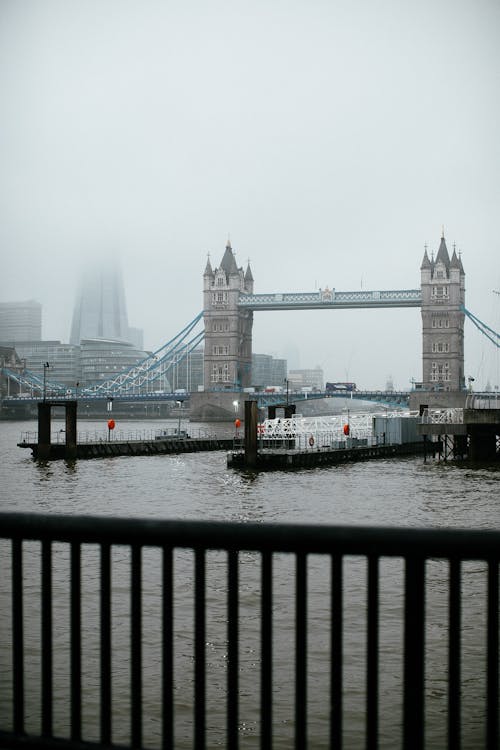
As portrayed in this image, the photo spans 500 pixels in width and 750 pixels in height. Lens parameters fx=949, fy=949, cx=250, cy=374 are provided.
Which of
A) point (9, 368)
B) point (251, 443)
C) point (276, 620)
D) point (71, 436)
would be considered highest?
point (9, 368)

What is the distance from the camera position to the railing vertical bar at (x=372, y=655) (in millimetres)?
3231

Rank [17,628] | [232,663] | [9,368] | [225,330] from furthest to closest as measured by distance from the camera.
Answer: [9,368]
[225,330]
[17,628]
[232,663]

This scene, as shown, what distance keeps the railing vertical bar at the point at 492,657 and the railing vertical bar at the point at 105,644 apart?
1.37 meters

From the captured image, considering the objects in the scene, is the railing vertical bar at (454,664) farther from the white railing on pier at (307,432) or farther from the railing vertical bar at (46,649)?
the white railing on pier at (307,432)

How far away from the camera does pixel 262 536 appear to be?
3295 mm

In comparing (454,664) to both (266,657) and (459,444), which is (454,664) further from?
(459,444)

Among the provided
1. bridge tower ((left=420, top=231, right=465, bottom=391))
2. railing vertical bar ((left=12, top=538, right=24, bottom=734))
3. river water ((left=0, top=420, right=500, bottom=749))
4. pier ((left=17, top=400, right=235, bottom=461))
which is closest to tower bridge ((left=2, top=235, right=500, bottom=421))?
bridge tower ((left=420, top=231, right=465, bottom=391))

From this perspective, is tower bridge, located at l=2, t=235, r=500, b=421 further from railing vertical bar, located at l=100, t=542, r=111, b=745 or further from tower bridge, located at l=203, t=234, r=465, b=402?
railing vertical bar, located at l=100, t=542, r=111, b=745

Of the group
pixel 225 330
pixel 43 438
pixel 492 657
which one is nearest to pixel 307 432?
pixel 43 438

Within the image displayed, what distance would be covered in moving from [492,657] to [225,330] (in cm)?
13069

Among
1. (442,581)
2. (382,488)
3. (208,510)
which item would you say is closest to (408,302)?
(382,488)

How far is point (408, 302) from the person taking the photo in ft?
423

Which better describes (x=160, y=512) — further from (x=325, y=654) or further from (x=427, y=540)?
(x=427, y=540)

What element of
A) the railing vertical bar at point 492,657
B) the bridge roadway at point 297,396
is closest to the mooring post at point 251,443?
the railing vertical bar at point 492,657
